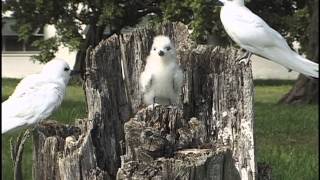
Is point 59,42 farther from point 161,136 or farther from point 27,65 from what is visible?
point 161,136

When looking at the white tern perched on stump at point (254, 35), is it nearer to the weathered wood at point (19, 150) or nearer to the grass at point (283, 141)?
the grass at point (283, 141)

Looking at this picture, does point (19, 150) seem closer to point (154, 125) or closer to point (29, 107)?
point (29, 107)

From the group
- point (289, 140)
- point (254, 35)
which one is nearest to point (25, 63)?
point (289, 140)

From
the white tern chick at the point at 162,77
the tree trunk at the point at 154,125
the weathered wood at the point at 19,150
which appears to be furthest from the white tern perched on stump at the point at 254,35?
the weathered wood at the point at 19,150

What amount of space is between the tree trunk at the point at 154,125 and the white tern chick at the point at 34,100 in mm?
141

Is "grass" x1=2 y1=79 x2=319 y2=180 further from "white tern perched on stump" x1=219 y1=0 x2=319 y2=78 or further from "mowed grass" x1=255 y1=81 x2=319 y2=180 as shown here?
"white tern perched on stump" x1=219 y1=0 x2=319 y2=78

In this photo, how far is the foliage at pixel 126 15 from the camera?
1512 centimetres

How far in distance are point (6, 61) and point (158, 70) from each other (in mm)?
28134

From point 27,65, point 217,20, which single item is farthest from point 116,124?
point 27,65

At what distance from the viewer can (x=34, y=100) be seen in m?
4.46

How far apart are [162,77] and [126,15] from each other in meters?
15.1

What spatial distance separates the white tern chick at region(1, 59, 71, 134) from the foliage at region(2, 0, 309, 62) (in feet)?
31.3

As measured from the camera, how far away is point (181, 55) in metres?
5.00

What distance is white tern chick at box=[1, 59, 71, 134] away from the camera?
4.32 m
